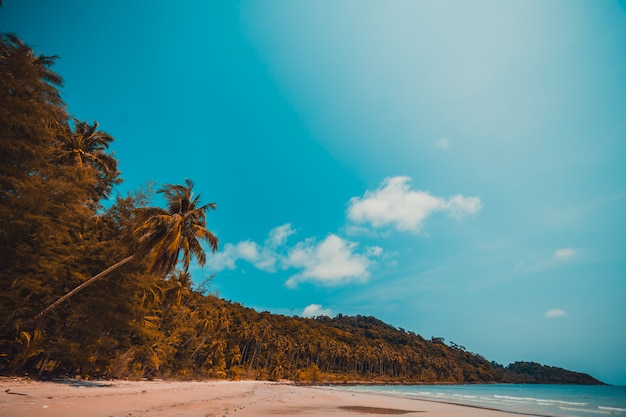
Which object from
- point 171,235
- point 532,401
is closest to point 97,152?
point 171,235

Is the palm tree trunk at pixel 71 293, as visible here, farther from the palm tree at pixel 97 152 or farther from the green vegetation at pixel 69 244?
the palm tree at pixel 97 152

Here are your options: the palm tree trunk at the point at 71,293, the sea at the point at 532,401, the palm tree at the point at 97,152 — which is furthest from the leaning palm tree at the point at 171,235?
the sea at the point at 532,401

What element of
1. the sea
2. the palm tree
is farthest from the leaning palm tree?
the sea

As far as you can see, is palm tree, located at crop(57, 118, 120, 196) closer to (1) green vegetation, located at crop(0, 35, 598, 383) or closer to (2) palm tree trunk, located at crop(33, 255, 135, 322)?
(1) green vegetation, located at crop(0, 35, 598, 383)

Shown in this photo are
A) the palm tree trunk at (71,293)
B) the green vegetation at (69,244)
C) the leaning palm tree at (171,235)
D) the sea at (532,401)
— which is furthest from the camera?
the sea at (532,401)

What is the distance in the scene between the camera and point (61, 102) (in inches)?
479

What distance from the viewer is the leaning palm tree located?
17.4 meters

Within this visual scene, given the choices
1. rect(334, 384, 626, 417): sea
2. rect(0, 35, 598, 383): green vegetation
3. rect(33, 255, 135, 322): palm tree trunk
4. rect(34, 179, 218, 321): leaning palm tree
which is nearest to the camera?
rect(0, 35, 598, 383): green vegetation

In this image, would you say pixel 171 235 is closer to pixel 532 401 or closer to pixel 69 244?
pixel 69 244

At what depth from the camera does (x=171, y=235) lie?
19.0m

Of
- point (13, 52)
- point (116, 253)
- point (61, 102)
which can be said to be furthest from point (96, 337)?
point (13, 52)

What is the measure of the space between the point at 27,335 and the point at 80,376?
29.4 feet

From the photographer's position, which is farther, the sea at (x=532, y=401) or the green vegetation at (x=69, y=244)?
the sea at (x=532, y=401)

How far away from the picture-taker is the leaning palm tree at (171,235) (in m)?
17.4
